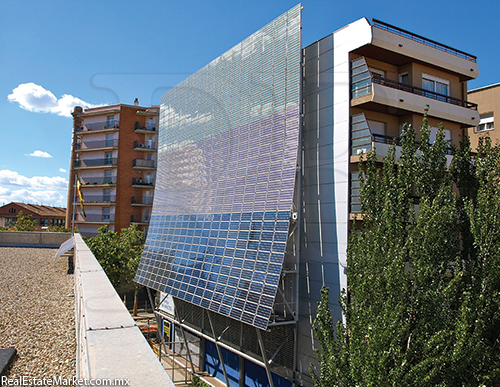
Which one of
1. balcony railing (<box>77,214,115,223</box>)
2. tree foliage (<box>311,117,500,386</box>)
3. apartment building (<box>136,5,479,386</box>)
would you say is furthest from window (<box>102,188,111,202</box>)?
tree foliage (<box>311,117,500,386</box>)

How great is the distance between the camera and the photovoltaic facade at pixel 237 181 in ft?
48.0

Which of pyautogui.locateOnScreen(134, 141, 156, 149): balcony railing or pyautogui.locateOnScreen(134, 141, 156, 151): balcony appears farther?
pyautogui.locateOnScreen(134, 141, 156, 149): balcony railing

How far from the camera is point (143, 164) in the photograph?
52.9 metres

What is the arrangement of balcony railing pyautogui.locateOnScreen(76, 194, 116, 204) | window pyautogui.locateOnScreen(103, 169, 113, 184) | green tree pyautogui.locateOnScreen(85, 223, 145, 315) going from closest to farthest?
green tree pyautogui.locateOnScreen(85, 223, 145, 315)
balcony railing pyautogui.locateOnScreen(76, 194, 116, 204)
window pyautogui.locateOnScreen(103, 169, 113, 184)

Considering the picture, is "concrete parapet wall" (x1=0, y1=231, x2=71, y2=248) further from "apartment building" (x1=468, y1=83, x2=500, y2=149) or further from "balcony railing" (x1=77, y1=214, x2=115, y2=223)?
"apartment building" (x1=468, y1=83, x2=500, y2=149)

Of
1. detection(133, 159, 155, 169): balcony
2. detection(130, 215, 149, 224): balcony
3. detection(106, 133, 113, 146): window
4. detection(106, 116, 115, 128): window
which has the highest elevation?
detection(106, 116, 115, 128): window

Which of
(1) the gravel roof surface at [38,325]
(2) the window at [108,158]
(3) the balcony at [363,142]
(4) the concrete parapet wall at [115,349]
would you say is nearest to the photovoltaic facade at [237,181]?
(3) the balcony at [363,142]

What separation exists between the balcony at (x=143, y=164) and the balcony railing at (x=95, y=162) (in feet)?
8.44

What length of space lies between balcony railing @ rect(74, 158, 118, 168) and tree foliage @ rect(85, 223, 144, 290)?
1528cm

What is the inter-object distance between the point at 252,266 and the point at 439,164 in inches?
289

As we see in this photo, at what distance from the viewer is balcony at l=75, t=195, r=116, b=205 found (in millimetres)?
51250

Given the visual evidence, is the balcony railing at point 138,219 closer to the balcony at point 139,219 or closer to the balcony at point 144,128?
the balcony at point 139,219

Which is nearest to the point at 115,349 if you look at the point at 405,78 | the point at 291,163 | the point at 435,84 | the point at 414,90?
the point at 291,163

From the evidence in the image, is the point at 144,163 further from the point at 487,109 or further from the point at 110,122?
the point at 487,109
